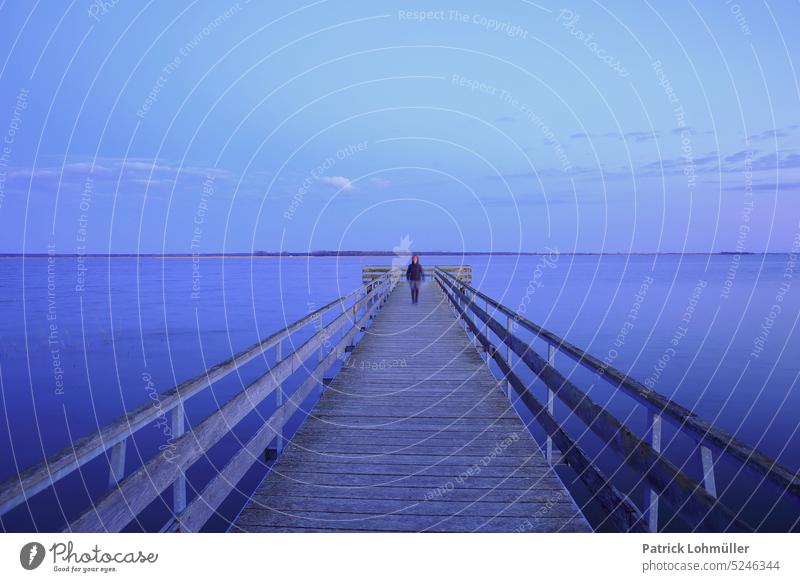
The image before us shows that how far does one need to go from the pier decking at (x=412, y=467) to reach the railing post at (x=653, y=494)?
854 millimetres

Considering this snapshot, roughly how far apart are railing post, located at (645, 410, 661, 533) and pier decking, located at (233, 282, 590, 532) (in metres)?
0.85

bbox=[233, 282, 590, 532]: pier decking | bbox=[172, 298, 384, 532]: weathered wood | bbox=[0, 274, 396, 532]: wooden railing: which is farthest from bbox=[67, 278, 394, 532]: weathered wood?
bbox=[233, 282, 590, 532]: pier decking

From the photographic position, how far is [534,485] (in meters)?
4.35

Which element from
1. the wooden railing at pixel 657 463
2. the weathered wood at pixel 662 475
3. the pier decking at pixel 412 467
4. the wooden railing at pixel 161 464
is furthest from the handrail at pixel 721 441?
the wooden railing at pixel 161 464

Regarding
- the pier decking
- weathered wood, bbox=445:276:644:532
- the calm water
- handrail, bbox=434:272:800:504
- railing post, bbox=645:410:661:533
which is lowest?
the calm water

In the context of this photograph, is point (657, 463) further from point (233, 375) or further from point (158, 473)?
point (233, 375)

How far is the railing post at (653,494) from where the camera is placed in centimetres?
291

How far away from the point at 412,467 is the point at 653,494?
227 centimetres

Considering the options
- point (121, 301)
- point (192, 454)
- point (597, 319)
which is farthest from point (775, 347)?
point (121, 301)

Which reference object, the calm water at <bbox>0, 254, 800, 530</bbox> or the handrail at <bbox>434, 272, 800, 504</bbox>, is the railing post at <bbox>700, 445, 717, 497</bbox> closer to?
the handrail at <bbox>434, 272, 800, 504</bbox>

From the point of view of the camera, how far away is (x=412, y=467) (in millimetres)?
4738

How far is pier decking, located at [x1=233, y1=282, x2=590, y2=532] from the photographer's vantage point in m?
3.79

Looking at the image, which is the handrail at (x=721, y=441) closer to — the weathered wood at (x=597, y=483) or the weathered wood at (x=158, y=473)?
the weathered wood at (x=597, y=483)

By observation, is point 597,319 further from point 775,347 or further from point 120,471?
point 120,471
